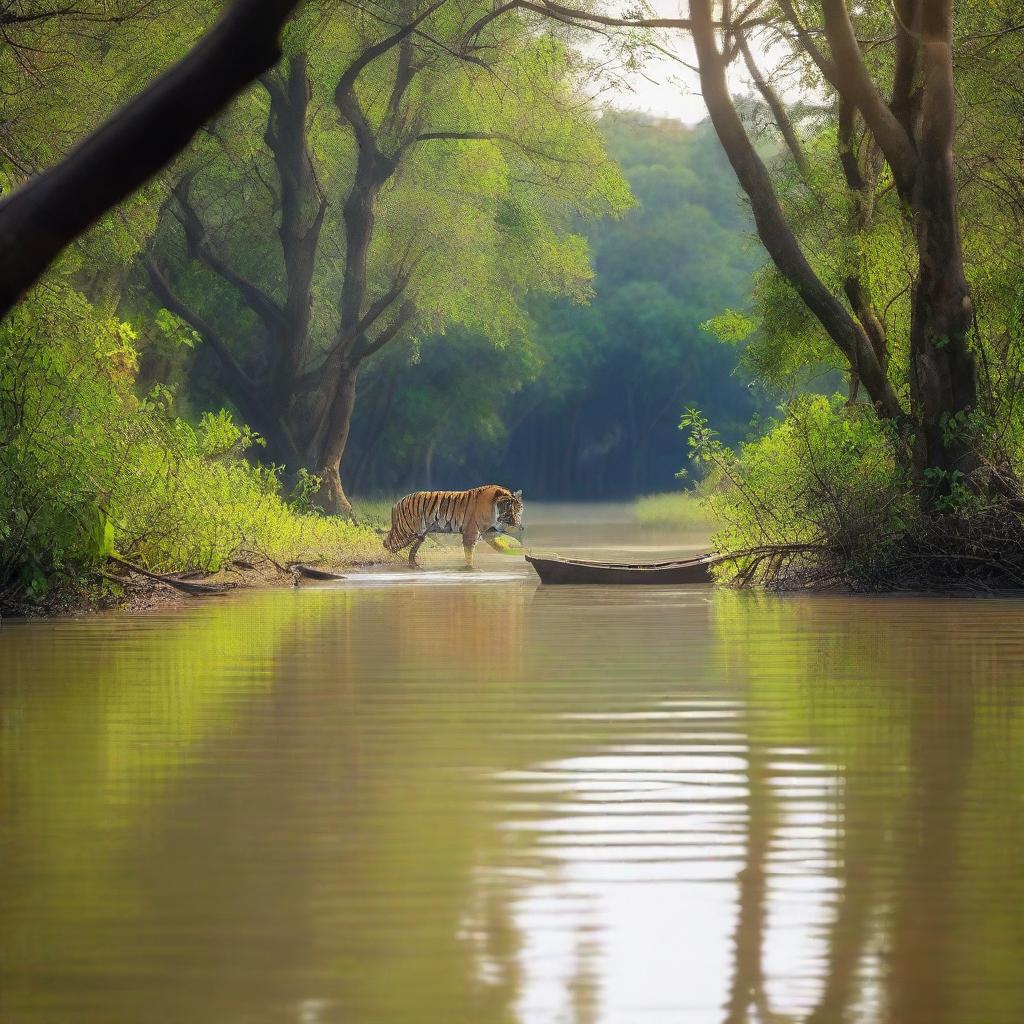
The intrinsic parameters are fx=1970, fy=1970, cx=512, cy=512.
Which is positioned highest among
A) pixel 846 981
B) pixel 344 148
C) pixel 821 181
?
pixel 344 148

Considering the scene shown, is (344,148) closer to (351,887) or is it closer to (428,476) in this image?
(428,476)

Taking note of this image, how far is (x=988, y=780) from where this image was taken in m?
7.12

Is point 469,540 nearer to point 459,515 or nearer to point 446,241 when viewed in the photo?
point 459,515

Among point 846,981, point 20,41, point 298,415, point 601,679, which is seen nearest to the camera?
point 846,981

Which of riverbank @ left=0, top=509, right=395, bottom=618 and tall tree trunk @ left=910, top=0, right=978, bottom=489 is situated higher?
tall tree trunk @ left=910, top=0, right=978, bottom=489

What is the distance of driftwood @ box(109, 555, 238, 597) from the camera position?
18.0 m

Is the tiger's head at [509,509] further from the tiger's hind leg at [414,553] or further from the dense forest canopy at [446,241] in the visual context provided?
the dense forest canopy at [446,241]

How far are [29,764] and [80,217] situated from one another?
2982mm

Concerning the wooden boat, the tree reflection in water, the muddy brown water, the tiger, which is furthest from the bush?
the tiger

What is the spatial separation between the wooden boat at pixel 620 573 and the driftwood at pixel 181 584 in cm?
350

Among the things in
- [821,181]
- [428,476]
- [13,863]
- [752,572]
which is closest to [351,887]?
[13,863]

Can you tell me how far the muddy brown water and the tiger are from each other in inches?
681

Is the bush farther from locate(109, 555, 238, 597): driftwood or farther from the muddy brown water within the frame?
the muddy brown water

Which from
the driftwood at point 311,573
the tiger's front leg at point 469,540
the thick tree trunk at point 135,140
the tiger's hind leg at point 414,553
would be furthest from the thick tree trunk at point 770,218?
the thick tree trunk at point 135,140
